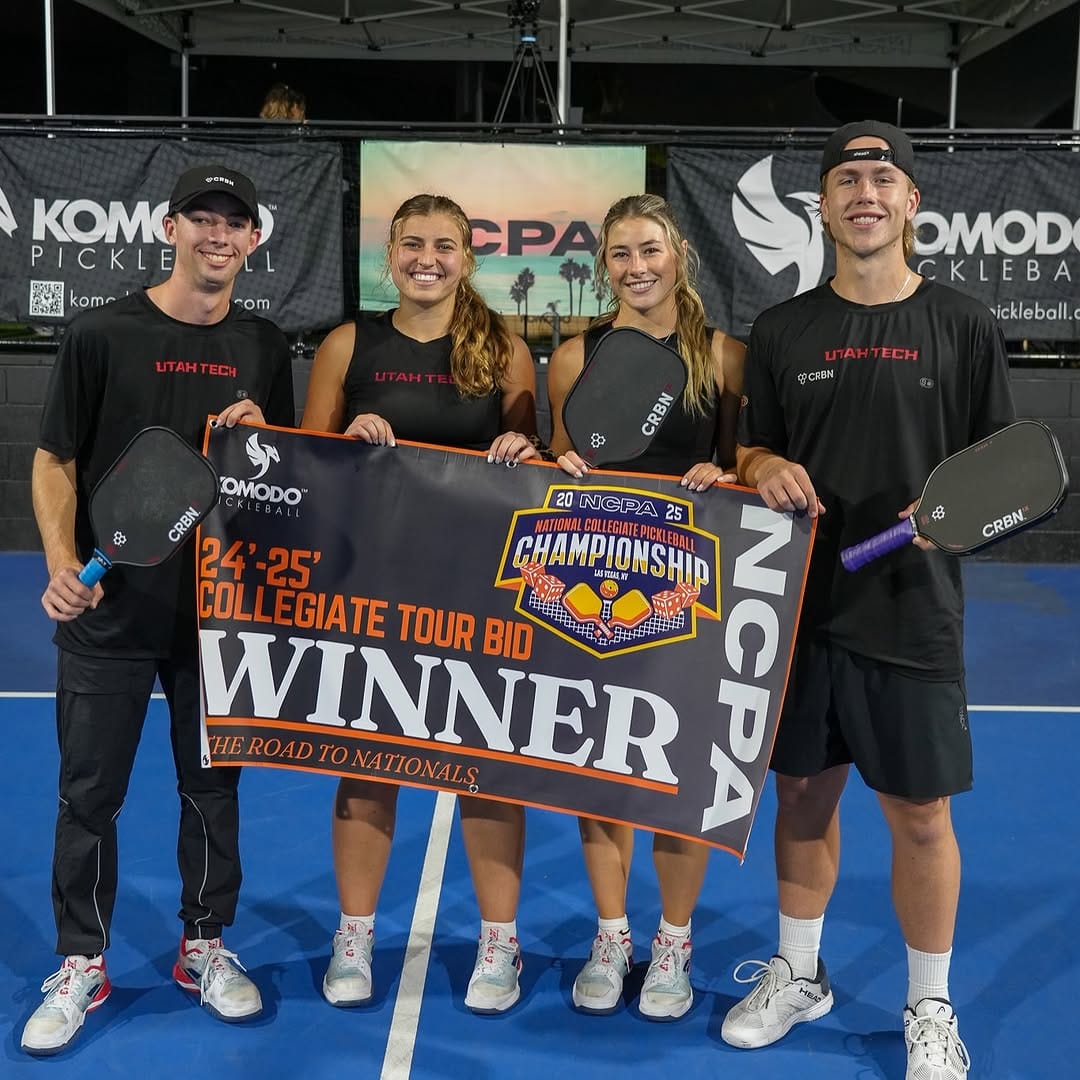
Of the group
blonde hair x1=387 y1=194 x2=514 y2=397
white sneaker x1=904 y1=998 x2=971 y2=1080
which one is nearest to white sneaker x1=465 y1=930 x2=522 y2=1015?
white sneaker x1=904 y1=998 x2=971 y2=1080

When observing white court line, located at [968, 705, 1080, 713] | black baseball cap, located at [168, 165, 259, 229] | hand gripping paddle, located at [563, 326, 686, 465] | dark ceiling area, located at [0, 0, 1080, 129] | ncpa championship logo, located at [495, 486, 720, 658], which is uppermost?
dark ceiling area, located at [0, 0, 1080, 129]

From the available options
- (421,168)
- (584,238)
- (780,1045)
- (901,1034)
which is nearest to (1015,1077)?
(901,1034)

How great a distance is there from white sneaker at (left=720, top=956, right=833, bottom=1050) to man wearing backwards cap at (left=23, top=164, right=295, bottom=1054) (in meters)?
1.18

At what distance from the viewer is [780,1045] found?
9.81 ft

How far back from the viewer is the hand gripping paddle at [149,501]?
2.67 metres

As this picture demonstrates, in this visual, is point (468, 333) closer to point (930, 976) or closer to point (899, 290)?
point (899, 290)

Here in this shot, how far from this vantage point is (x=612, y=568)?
2.97m

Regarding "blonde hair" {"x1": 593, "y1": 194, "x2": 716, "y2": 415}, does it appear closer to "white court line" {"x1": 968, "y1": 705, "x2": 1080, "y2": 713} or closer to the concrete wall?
"white court line" {"x1": 968, "y1": 705, "x2": 1080, "y2": 713}

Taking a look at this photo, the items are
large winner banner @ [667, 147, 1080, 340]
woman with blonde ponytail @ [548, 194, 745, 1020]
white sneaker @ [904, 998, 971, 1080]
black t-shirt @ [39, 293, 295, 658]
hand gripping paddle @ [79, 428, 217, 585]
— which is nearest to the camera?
hand gripping paddle @ [79, 428, 217, 585]

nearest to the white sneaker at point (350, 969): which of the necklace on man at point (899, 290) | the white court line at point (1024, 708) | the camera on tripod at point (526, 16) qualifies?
the necklace on man at point (899, 290)

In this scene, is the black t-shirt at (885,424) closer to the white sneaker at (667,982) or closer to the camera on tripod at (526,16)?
the white sneaker at (667,982)

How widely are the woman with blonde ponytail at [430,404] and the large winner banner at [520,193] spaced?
4943mm

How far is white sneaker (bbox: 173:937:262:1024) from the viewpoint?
304 cm

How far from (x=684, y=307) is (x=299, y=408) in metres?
5.89
